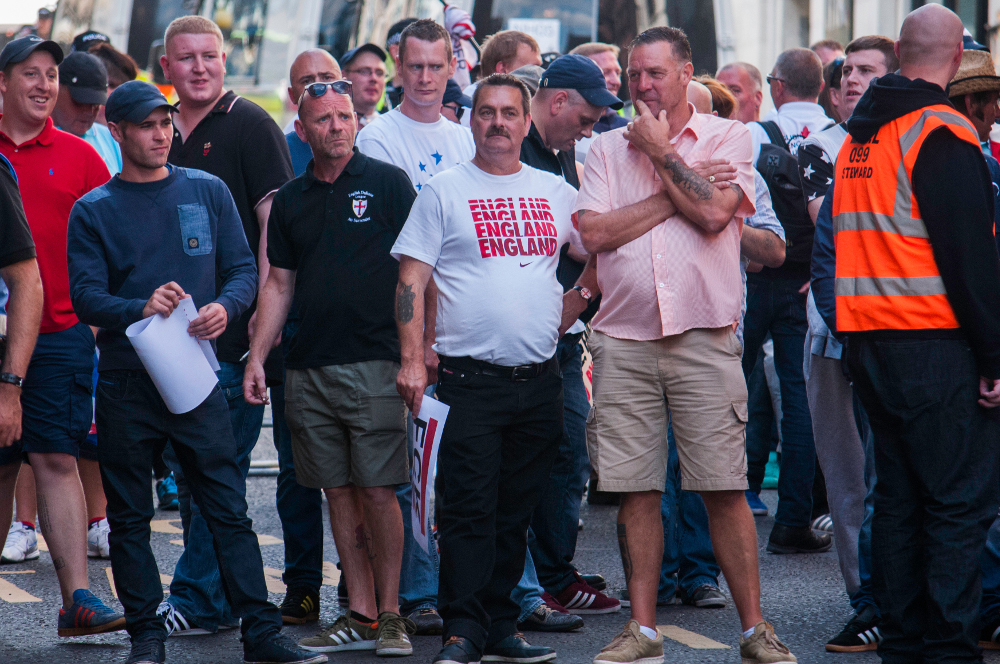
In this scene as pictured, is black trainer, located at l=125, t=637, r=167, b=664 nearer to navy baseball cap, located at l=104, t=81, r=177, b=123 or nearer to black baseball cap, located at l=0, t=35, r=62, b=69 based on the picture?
navy baseball cap, located at l=104, t=81, r=177, b=123

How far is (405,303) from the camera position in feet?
14.5

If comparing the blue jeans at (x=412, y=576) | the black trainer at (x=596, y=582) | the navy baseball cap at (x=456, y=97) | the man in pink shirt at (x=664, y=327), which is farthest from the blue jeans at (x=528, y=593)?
the navy baseball cap at (x=456, y=97)

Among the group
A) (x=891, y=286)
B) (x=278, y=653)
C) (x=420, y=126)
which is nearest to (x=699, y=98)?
(x=420, y=126)

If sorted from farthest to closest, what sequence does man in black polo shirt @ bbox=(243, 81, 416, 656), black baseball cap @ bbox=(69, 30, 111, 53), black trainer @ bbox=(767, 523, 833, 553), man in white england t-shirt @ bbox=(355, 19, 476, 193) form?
black baseball cap @ bbox=(69, 30, 111, 53) → black trainer @ bbox=(767, 523, 833, 553) → man in white england t-shirt @ bbox=(355, 19, 476, 193) → man in black polo shirt @ bbox=(243, 81, 416, 656)

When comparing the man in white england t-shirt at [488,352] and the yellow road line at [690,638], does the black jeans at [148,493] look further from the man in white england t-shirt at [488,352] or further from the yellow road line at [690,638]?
the yellow road line at [690,638]

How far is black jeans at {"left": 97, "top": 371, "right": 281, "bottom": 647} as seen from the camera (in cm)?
440

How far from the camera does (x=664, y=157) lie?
4.34 metres

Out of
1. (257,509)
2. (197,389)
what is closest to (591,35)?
(257,509)

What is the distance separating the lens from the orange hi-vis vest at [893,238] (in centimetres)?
405

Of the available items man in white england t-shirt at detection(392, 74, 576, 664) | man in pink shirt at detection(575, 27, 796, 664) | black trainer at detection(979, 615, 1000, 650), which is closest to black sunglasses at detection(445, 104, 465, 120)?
man in white england t-shirt at detection(392, 74, 576, 664)

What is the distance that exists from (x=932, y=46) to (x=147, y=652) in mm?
3393

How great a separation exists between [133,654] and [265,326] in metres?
1.31

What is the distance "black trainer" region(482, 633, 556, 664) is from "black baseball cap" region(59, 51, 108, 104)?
3779 millimetres

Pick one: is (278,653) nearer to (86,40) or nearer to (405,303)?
(405,303)
